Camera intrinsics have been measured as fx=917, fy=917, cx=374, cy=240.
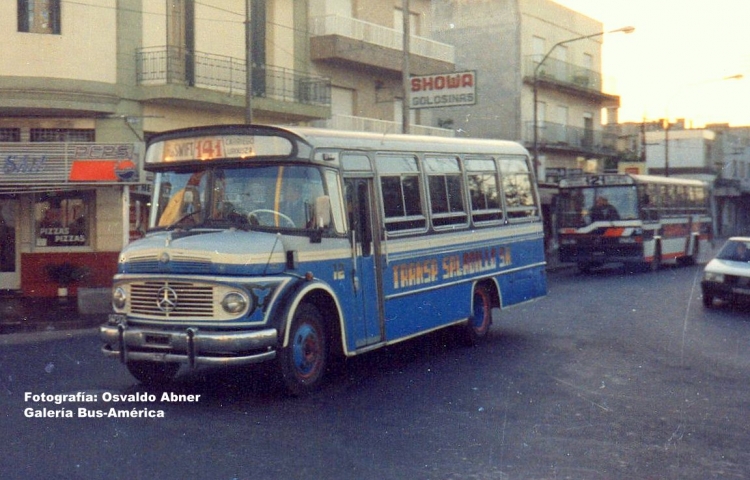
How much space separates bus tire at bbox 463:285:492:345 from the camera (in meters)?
12.5

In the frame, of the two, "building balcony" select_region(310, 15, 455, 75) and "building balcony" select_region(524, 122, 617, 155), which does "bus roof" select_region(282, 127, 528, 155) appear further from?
"building balcony" select_region(524, 122, 617, 155)

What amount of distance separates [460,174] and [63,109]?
10.7 m

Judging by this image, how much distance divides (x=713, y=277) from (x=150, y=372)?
1193 cm

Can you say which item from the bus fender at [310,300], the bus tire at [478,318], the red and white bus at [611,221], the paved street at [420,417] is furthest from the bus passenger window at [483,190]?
the red and white bus at [611,221]

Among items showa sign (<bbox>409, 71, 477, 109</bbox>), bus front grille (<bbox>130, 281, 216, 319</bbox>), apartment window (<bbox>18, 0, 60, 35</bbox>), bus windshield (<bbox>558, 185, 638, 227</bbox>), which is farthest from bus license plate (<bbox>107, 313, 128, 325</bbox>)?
bus windshield (<bbox>558, 185, 638, 227</bbox>)

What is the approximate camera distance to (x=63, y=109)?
1942 cm

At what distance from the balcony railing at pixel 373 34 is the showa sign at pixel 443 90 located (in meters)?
4.34

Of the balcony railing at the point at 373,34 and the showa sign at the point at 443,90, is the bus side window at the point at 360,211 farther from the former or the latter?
the balcony railing at the point at 373,34

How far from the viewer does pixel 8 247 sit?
21.2 m

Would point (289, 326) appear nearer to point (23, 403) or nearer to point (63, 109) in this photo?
point (23, 403)

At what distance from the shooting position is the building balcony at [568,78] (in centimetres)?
4059

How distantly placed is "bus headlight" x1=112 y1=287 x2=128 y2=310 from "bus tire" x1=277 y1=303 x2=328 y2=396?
5.06ft

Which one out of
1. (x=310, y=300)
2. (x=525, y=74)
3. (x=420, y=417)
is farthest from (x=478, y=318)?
(x=525, y=74)

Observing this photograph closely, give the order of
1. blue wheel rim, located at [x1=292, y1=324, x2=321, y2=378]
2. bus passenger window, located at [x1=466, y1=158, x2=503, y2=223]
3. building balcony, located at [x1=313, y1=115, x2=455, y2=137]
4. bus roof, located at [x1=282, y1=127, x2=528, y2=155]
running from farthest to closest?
building balcony, located at [x1=313, y1=115, x2=455, y2=137], bus passenger window, located at [x1=466, y1=158, x2=503, y2=223], bus roof, located at [x1=282, y1=127, x2=528, y2=155], blue wheel rim, located at [x1=292, y1=324, x2=321, y2=378]
